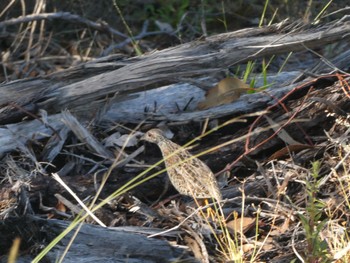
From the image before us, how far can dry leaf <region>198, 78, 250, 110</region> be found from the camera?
5117 mm

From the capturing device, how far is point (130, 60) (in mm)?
5262

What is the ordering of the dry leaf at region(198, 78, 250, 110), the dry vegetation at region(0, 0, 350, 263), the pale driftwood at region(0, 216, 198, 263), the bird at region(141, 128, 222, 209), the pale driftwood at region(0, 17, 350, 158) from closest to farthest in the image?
the pale driftwood at region(0, 216, 198, 263), the dry vegetation at region(0, 0, 350, 263), the bird at region(141, 128, 222, 209), the pale driftwood at region(0, 17, 350, 158), the dry leaf at region(198, 78, 250, 110)

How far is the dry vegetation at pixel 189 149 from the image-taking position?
4035 mm

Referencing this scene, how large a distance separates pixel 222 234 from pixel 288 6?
3905mm

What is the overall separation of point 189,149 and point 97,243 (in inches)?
44.9

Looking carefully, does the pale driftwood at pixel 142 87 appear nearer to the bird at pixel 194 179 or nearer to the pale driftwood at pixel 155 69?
the pale driftwood at pixel 155 69

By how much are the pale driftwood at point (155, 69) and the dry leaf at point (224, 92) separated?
0.10m

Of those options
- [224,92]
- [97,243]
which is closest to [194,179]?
[97,243]

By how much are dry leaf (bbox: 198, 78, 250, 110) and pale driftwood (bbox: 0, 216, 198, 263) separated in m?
1.33

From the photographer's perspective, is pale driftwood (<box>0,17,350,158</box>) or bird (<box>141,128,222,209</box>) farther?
pale driftwood (<box>0,17,350,158</box>)

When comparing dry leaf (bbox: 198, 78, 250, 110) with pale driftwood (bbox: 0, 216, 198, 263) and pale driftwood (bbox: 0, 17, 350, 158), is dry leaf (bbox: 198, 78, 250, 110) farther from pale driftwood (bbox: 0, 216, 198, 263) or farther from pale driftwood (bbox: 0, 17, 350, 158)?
pale driftwood (bbox: 0, 216, 198, 263)

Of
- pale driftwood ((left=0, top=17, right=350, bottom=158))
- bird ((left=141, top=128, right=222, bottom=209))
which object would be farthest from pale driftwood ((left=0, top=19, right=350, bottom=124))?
bird ((left=141, top=128, right=222, bottom=209))

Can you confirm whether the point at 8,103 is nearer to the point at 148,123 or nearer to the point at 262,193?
the point at 148,123

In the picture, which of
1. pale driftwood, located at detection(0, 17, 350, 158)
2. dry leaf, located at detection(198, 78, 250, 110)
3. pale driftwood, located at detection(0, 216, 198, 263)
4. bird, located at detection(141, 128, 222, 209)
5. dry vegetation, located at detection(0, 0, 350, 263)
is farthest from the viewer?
dry leaf, located at detection(198, 78, 250, 110)
